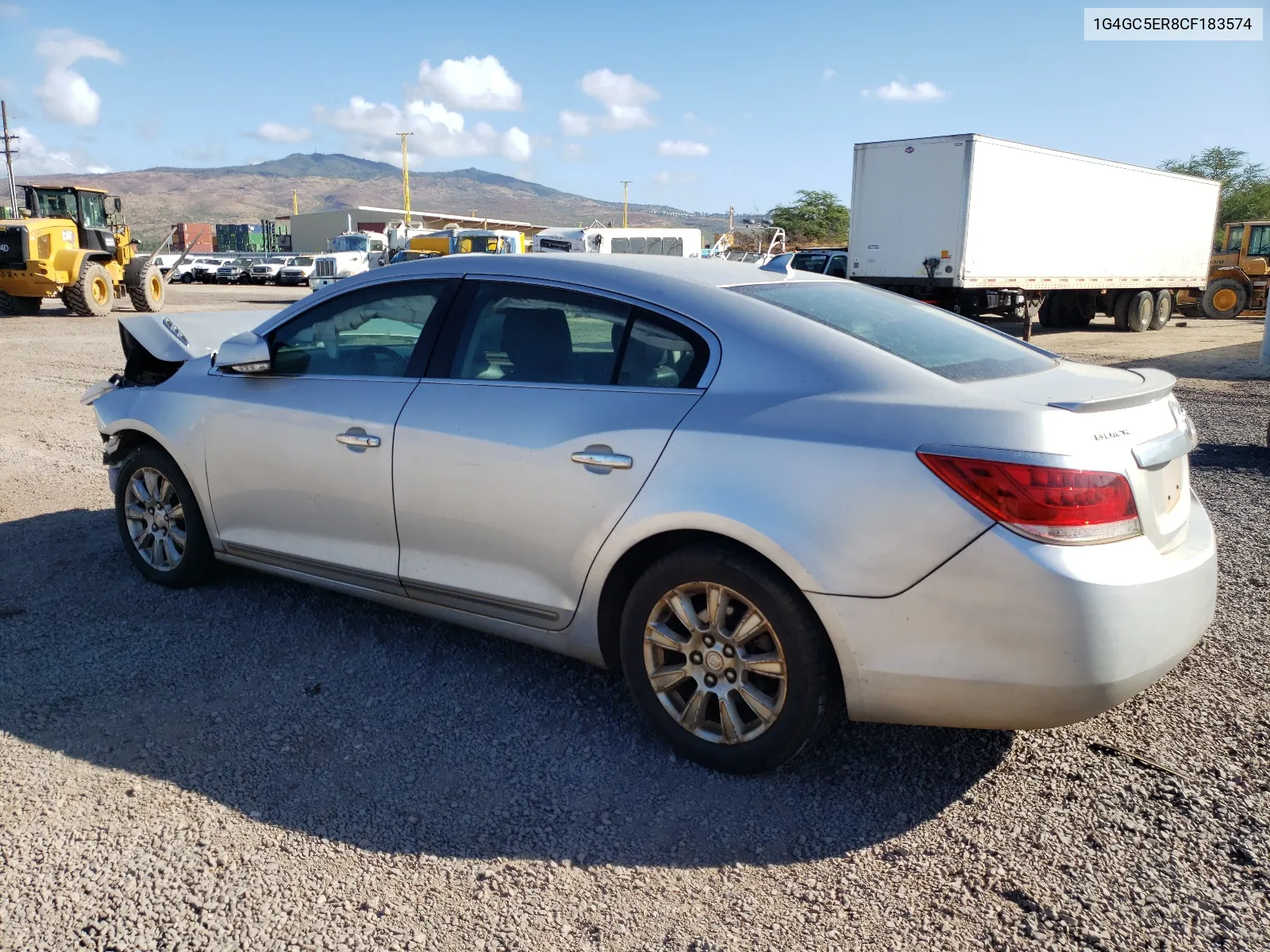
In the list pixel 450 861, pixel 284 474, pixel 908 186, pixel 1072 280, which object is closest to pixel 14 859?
pixel 450 861

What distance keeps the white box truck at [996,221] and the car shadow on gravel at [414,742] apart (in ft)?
54.2

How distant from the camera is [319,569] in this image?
403 cm

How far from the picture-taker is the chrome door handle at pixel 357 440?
3717 millimetres

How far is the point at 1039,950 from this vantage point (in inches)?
92.5

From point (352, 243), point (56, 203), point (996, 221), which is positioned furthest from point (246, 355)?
point (352, 243)

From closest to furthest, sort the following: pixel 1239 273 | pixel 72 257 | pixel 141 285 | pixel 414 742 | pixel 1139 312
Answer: pixel 414 742, pixel 72 257, pixel 141 285, pixel 1139 312, pixel 1239 273

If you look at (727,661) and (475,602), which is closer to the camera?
(727,661)

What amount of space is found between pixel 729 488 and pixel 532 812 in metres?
1.11

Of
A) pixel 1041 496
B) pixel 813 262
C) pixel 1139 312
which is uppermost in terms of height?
pixel 813 262

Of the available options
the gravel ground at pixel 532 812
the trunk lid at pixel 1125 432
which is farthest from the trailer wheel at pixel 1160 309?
the trunk lid at pixel 1125 432

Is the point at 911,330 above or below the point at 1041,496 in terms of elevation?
above

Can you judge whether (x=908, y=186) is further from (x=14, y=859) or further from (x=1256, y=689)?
(x=14, y=859)

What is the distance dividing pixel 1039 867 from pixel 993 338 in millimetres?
1818

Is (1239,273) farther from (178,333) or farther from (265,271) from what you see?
(265,271)
